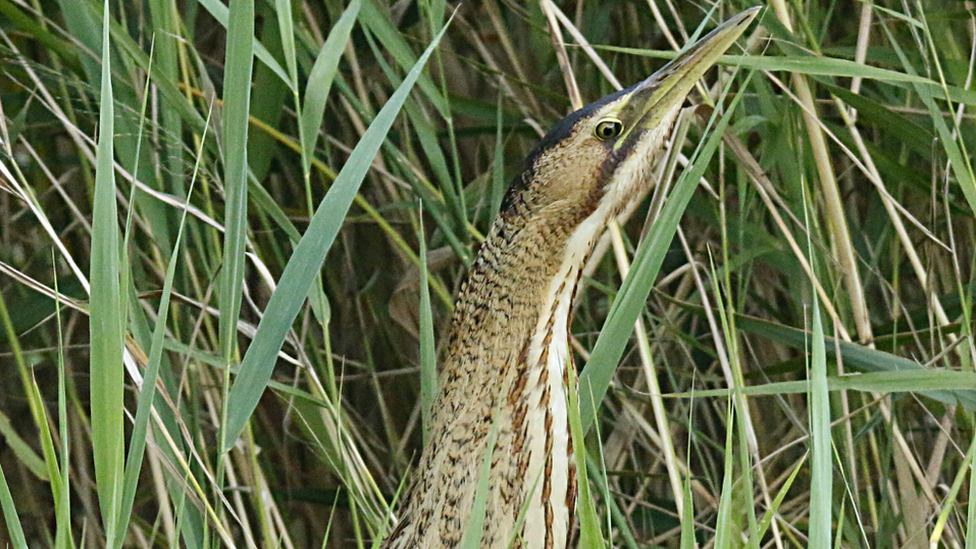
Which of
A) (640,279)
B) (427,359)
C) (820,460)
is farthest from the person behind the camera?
(427,359)

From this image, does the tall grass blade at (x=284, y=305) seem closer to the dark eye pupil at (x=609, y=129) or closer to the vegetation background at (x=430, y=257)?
the vegetation background at (x=430, y=257)

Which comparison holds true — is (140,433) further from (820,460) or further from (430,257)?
(430,257)

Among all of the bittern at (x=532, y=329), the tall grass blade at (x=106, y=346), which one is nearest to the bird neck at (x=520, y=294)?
the bittern at (x=532, y=329)

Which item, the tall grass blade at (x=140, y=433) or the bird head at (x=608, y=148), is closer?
the tall grass blade at (x=140, y=433)

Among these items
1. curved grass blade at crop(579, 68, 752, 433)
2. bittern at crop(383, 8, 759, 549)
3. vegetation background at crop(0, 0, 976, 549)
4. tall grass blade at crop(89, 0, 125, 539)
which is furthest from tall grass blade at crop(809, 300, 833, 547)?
tall grass blade at crop(89, 0, 125, 539)

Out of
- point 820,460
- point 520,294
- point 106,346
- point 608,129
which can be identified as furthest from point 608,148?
point 106,346

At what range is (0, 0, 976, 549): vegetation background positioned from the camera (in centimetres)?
111

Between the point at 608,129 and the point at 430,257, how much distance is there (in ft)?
2.19

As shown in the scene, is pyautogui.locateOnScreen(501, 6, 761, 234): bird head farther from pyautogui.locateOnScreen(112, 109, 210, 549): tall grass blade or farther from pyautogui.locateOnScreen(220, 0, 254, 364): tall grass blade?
pyautogui.locateOnScreen(112, 109, 210, 549): tall grass blade

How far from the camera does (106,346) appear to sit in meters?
0.98

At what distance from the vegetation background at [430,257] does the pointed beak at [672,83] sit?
0.18 feet

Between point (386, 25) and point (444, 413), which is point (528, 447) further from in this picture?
point (386, 25)

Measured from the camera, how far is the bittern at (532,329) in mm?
1174

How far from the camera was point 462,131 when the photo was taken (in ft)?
6.42
